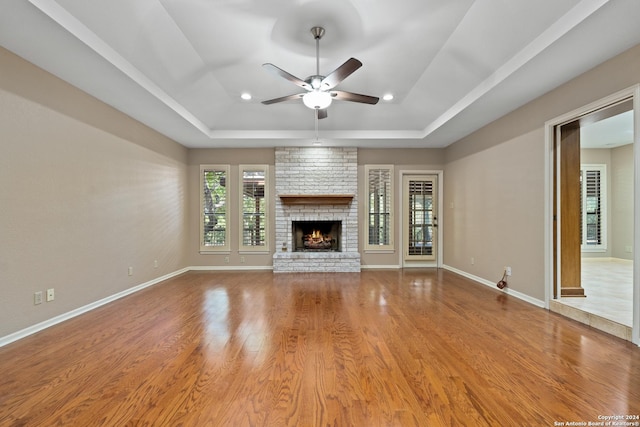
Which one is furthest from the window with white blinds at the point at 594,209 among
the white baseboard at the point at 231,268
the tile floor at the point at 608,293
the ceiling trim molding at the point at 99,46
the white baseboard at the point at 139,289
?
the ceiling trim molding at the point at 99,46

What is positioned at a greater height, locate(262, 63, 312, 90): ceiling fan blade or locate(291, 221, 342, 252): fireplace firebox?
locate(262, 63, 312, 90): ceiling fan blade

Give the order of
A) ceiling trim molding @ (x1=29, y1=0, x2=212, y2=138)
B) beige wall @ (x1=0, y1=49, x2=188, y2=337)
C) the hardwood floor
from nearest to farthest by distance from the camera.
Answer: the hardwood floor, ceiling trim molding @ (x1=29, y1=0, x2=212, y2=138), beige wall @ (x1=0, y1=49, x2=188, y2=337)

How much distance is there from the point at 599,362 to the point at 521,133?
Answer: 9.77 ft

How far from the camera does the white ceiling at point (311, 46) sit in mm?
2373

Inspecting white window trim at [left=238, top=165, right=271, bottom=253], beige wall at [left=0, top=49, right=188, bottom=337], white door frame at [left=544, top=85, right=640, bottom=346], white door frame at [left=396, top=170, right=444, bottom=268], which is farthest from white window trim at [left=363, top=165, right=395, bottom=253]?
beige wall at [left=0, top=49, right=188, bottom=337]

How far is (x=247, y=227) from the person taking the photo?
20.4 ft

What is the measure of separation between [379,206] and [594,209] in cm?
519

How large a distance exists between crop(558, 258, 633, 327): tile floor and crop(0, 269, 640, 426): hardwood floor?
325mm

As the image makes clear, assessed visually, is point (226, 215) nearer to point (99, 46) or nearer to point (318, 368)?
point (99, 46)

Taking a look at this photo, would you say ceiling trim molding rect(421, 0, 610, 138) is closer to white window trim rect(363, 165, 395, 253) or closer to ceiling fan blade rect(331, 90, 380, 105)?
ceiling fan blade rect(331, 90, 380, 105)

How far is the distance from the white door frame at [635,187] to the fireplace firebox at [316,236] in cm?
370

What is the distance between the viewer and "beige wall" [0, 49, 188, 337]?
2.62 metres

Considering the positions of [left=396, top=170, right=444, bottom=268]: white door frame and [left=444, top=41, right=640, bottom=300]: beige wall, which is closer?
[left=444, top=41, right=640, bottom=300]: beige wall

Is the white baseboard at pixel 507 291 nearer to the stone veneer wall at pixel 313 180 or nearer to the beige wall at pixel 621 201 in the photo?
the stone veneer wall at pixel 313 180
